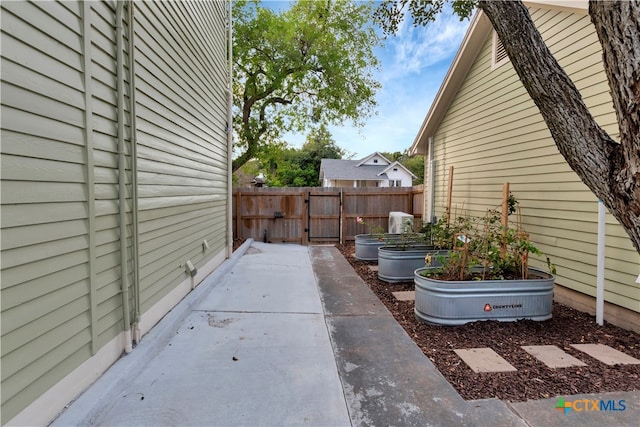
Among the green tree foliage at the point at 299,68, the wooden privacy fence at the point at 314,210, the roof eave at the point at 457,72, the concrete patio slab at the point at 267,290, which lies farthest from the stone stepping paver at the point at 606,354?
the green tree foliage at the point at 299,68

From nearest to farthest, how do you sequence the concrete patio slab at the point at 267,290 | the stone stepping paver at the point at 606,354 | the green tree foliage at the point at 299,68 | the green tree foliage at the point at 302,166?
1. the stone stepping paver at the point at 606,354
2. the concrete patio slab at the point at 267,290
3. the green tree foliage at the point at 299,68
4. the green tree foliage at the point at 302,166

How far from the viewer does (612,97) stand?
1423mm

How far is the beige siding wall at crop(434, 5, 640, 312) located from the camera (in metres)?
3.57

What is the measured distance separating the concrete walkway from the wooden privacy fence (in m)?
5.20

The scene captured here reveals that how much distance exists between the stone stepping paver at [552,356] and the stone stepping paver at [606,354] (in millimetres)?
208

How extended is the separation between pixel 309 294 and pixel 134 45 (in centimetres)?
333

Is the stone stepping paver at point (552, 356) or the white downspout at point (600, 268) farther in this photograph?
the white downspout at point (600, 268)

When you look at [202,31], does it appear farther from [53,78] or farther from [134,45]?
[53,78]

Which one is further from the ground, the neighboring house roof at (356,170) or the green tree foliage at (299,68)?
the green tree foliage at (299,68)

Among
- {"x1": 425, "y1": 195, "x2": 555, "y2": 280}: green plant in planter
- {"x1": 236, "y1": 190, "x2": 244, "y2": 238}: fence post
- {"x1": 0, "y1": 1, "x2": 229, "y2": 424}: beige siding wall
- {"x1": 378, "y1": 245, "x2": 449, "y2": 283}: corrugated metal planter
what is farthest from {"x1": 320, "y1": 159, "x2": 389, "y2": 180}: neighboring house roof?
{"x1": 0, "y1": 1, "x2": 229, "y2": 424}: beige siding wall

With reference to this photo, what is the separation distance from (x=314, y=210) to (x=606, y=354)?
23.2 ft

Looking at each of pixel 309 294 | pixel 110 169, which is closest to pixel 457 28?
pixel 309 294

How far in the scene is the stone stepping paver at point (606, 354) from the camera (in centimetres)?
269

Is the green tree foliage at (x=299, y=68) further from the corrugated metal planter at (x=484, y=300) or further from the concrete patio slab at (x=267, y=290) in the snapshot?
the corrugated metal planter at (x=484, y=300)
